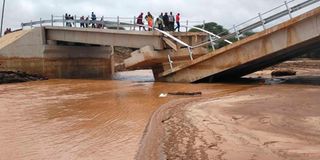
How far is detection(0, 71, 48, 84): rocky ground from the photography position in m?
28.7

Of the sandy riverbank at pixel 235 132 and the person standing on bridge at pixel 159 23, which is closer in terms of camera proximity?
the sandy riverbank at pixel 235 132

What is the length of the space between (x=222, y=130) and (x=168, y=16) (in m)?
19.5

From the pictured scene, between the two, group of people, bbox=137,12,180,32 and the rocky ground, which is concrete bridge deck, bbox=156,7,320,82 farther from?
the rocky ground

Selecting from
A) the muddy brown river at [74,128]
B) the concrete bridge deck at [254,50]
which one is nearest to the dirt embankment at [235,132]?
the muddy brown river at [74,128]

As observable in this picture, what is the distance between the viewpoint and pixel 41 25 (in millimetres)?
32594

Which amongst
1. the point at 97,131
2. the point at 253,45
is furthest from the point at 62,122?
the point at 253,45

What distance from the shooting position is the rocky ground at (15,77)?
2869 cm

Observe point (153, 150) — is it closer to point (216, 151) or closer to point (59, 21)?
point (216, 151)

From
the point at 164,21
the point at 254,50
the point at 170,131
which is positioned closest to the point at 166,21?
the point at 164,21

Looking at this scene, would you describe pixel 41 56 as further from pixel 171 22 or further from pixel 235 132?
pixel 235 132

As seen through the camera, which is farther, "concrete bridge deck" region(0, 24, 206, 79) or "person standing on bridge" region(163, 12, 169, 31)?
"concrete bridge deck" region(0, 24, 206, 79)

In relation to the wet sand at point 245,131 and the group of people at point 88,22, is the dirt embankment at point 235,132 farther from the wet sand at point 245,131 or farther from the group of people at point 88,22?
the group of people at point 88,22

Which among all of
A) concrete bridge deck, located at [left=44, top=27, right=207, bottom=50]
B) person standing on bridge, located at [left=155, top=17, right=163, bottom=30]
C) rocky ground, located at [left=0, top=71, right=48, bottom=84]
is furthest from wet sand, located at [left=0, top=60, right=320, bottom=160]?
rocky ground, located at [left=0, top=71, right=48, bottom=84]

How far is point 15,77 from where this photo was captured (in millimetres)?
29312
